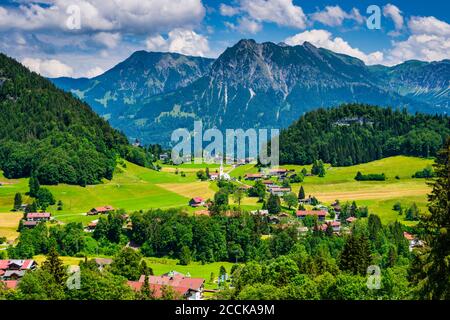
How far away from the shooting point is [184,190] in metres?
130

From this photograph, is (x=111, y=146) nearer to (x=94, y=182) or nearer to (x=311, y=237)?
(x=94, y=182)

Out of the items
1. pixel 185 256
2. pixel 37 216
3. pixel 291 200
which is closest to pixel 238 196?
pixel 291 200

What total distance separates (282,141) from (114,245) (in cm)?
10202

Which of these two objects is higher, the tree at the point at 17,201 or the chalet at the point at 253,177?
the chalet at the point at 253,177

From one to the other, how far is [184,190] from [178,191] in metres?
2.03

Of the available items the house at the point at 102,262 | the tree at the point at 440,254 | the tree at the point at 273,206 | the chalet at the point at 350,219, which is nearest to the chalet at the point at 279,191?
the tree at the point at 273,206

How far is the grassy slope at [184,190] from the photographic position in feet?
366

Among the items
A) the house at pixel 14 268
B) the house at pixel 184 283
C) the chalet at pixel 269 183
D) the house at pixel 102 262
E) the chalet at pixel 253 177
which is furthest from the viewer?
the chalet at pixel 253 177

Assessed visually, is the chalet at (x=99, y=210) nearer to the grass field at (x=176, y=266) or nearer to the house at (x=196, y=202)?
the house at (x=196, y=202)

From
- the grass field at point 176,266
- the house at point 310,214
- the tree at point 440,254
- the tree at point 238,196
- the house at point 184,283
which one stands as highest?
the tree at point 440,254

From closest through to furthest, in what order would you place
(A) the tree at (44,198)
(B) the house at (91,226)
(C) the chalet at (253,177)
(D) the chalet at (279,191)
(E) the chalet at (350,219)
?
(B) the house at (91,226) → (E) the chalet at (350,219) → (A) the tree at (44,198) → (D) the chalet at (279,191) → (C) the chalet at (253,177)

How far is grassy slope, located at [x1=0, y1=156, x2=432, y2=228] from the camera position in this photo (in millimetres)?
111500

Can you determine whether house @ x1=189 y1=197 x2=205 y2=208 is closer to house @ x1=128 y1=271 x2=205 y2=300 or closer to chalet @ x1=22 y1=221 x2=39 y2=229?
chalet @ x1=22 y1=221 x2=39 y2=229

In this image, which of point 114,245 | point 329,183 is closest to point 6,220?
point 114,245
